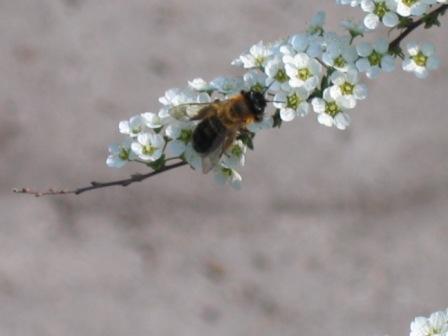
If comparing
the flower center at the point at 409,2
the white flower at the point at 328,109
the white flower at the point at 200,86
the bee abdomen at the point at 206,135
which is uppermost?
the flower center at the point at 409,2

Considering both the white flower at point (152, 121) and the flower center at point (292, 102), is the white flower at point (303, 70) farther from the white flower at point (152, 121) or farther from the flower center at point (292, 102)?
the white flower at point (152, 121)

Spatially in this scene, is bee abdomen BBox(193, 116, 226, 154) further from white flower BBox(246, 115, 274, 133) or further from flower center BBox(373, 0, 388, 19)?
flower center BBox(373, 0, 388, 19)

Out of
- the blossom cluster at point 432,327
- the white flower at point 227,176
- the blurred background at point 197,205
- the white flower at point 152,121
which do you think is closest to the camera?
the blossom cluster at point 432,327

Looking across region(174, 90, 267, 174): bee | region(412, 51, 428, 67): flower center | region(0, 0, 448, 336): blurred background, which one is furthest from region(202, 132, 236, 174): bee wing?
region(0, 0, 448, 336): blurred background

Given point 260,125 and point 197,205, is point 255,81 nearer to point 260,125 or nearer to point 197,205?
point 260,125

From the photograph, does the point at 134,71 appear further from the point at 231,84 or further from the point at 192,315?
the point at 231,84

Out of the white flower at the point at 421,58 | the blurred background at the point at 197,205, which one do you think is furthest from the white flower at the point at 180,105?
the blurred background at the point at 197,205
